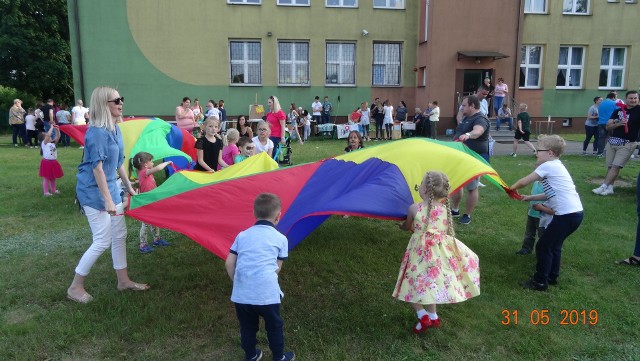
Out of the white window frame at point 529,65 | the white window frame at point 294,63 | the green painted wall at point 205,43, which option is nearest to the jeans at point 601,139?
the white window frame at point 529,65

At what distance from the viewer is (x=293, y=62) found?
19.3 metres

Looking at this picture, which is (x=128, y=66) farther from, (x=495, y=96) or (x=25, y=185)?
(x=495, y=96)

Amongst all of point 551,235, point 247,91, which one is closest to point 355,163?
point 551,235

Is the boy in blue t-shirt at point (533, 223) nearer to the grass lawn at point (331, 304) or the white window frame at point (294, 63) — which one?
the grass lawn at point (331, 304)

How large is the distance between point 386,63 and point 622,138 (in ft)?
43.7

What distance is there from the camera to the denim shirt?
359 centimetres

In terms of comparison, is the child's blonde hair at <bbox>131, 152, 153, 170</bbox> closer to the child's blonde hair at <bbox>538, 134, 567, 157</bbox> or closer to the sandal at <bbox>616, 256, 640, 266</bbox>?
the child's blonde hair at <bbox>538, 134, 567, 157</bbox>

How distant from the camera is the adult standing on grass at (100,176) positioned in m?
3.61

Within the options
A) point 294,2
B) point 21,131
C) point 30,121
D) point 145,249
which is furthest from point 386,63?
point 145,249

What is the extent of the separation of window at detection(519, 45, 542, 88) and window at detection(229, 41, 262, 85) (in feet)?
36.3

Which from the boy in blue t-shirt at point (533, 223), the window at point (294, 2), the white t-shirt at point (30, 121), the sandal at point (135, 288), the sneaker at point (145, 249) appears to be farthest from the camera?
the window at point (294, 2)

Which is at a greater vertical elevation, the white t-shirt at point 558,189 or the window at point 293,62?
the window at point 293,62

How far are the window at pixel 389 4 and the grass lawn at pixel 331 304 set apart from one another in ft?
50.6
